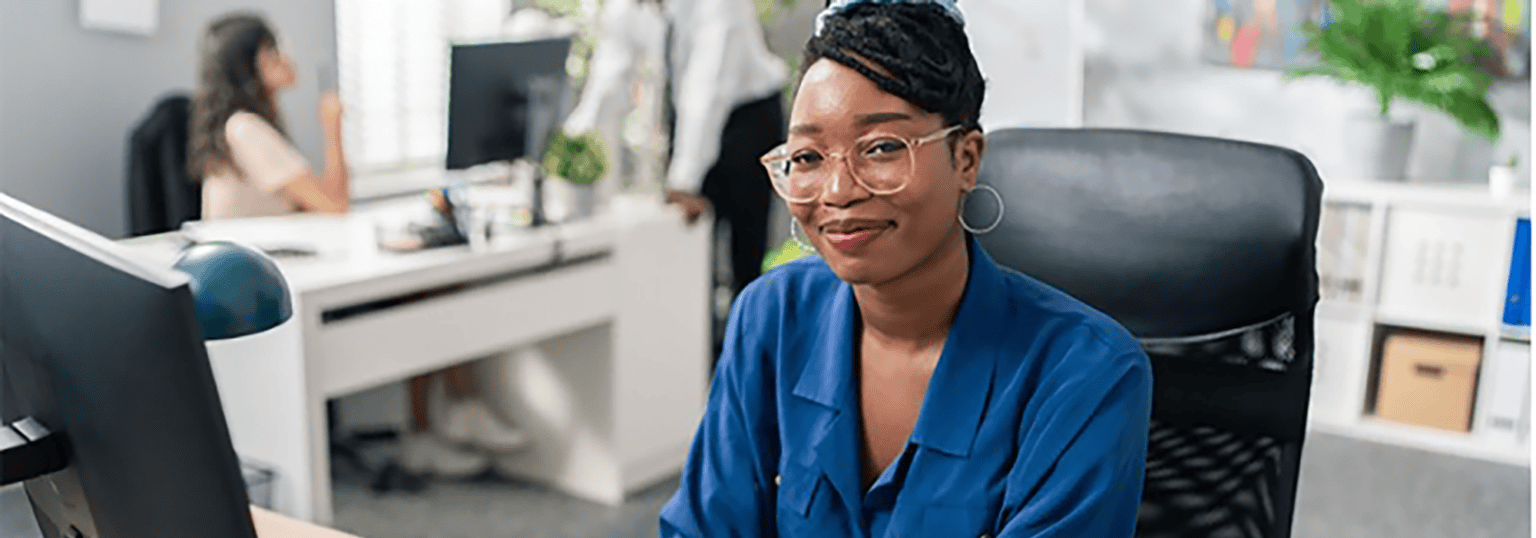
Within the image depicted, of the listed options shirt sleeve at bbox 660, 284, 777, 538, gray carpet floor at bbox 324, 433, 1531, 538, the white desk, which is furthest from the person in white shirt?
shirt sleeve at bbox 660, 284, 777, 538

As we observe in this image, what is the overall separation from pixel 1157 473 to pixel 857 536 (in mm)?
404

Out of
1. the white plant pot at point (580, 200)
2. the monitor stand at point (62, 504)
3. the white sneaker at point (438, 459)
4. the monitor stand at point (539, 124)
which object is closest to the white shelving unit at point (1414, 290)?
the white plant pot at point (580, 200)

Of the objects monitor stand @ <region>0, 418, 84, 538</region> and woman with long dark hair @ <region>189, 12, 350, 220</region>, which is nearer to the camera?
monitor stand @ <region>0, 418, 84, 538</region>

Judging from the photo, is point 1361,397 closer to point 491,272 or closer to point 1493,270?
point 1493,270

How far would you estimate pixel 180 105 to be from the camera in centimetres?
351

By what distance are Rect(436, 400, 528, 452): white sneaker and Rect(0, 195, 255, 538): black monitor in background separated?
2.46 m

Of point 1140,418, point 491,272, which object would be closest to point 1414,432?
point 491,272

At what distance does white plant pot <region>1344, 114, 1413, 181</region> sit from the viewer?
12.6 ft

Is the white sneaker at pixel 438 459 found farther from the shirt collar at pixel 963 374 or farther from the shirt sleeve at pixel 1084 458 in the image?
the shirt sleeve at pixel 1084 458

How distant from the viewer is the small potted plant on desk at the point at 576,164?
3.32 metres

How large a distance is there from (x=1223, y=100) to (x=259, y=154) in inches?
108

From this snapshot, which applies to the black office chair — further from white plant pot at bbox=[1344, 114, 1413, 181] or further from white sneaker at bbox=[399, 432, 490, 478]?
white plant pot at bbox=[1344, 114, 1413, 181]

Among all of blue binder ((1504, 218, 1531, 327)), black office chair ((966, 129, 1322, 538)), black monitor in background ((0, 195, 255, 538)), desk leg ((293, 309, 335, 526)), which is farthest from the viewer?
blue binder ((1504, 218, 1531, 327))

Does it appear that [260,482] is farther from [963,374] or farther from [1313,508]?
[1313,508]
